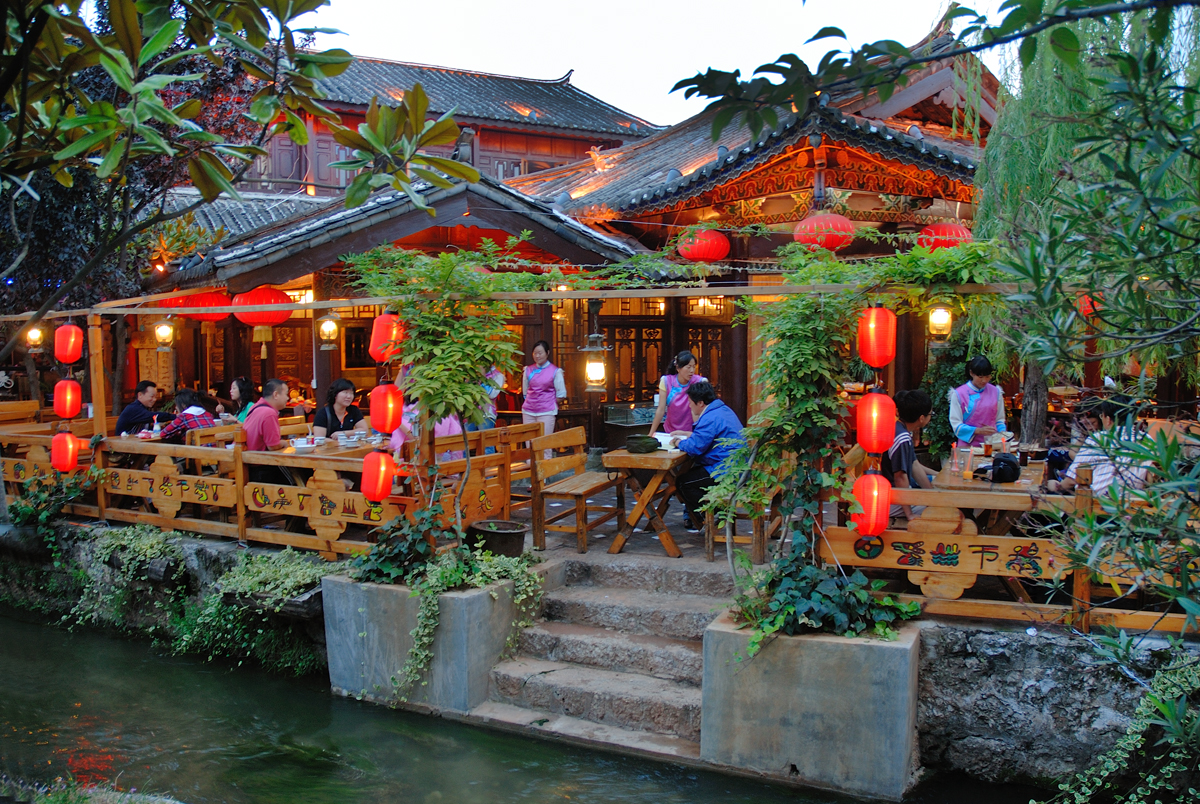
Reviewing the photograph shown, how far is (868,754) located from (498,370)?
3.75 metres

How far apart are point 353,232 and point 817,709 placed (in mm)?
7565

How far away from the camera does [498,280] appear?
6723 mm

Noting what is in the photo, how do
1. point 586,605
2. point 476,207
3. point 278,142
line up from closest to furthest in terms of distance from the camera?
1. point 586,605
2. point 476,207
3. point 278,142

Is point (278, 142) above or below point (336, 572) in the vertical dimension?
above

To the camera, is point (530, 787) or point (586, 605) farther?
point (586, 605)

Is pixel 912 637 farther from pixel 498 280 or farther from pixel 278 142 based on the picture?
pixel 278 142

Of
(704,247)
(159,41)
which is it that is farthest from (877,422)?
(704,247)

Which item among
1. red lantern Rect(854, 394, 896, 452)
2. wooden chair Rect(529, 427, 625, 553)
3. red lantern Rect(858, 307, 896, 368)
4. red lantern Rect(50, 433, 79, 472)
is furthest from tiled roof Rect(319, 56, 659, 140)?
red lantern Rect(854, 394, 896, 452)

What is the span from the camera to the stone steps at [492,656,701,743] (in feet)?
18.5

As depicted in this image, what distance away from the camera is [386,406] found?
21.5 feet

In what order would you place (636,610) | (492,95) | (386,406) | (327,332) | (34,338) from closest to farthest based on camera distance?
(636,610)
(386,406)
(327,332)
(34,338)
(492,95)

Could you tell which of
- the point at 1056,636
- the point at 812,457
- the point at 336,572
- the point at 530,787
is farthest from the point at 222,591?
the point at 1056,636

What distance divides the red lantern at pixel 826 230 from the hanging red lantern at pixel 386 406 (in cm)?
503

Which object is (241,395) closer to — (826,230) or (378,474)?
(378,474)
